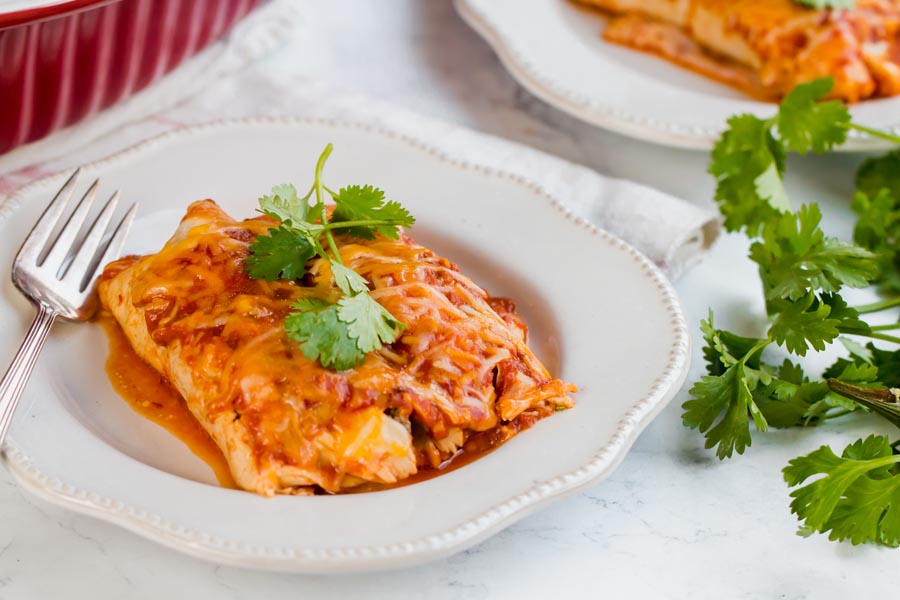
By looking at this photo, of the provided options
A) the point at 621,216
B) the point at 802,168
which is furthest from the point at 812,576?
the point at 802,168

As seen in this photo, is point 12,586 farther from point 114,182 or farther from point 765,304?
point 765,304

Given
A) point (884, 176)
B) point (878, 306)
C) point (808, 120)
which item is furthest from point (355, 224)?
point (884, 176)

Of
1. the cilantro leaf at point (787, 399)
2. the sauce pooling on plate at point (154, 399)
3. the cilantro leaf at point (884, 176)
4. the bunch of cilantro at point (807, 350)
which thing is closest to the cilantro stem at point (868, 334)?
the bunch of cilantro at point (807, 350)

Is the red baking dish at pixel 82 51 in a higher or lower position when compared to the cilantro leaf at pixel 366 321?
lower

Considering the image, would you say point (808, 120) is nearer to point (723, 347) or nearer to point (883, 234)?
point (883, 234)

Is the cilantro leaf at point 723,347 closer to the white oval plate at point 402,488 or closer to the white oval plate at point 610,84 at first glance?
the white oval plate at point 402,488

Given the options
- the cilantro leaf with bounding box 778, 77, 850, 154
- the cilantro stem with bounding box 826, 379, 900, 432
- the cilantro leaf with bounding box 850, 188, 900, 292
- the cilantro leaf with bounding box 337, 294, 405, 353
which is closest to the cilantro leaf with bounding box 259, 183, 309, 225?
the cilantro leaf with bounding box 337, 294, 405, 353

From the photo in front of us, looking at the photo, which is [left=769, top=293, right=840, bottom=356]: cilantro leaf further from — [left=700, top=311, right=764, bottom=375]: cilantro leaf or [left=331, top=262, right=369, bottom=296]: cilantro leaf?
[left=331, top=262, right=369, bottom=296]: cilantro leaf
